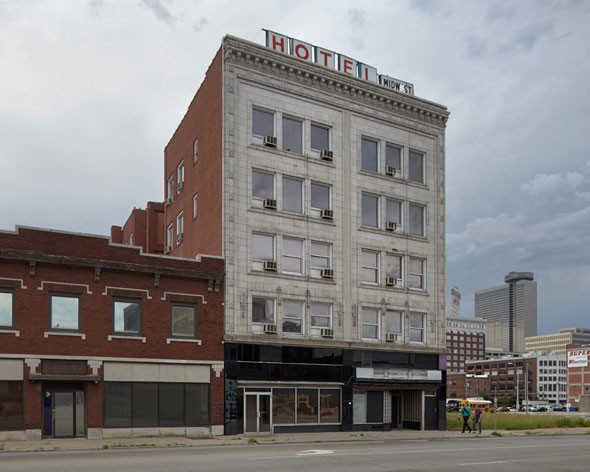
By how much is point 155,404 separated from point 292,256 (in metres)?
11.0

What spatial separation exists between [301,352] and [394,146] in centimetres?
1473

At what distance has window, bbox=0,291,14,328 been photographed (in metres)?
30.4

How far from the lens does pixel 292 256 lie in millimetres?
39188

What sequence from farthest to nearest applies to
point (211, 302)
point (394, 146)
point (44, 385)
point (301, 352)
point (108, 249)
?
1. point (394, 146)
2. point (301, 352)
3. point (211, 302)
4. point (108, 249)
5. point (44, 385)

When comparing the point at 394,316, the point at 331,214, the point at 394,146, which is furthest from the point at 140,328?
the point at 394,146

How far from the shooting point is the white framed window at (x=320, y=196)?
40375 millimetres

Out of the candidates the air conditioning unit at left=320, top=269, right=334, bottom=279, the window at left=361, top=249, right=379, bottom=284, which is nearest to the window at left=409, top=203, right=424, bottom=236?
the window at left=361, top=249, right=379, bottom=284

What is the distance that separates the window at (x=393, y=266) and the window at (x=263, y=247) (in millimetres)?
8200

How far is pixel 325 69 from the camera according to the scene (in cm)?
4088

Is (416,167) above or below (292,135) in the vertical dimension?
below

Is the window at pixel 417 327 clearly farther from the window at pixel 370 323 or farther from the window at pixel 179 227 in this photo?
the window at pixel 179 227

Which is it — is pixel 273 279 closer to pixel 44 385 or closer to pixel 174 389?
pixel 174 389

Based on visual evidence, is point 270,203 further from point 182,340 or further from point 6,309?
point 6,309

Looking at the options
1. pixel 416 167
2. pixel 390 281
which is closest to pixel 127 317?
pixel 390 281
